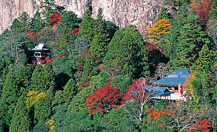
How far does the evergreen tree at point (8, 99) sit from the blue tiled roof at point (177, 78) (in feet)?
54.7

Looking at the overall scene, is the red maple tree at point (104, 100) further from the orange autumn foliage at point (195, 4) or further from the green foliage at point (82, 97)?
the orange autumn foliage at point (195, 4)

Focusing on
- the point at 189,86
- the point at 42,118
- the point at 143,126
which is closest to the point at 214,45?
the point at 189,86

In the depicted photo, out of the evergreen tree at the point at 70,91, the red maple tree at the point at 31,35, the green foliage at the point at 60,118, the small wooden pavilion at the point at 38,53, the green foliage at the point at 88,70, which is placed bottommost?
the green foliage at the point at 60,118

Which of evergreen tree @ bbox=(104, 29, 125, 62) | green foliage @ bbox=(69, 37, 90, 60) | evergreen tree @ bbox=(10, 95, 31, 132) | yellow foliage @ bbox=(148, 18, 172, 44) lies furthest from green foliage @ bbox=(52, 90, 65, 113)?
yellow foliage @ bbox=(148, 18, 172, 44)

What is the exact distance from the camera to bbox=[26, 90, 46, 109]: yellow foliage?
1555 inches

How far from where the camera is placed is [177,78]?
36.3 metres

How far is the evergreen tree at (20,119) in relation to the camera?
3676 centimetres

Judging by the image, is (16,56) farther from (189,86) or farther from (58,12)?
(189,86)

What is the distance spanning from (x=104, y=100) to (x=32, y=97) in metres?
10.3

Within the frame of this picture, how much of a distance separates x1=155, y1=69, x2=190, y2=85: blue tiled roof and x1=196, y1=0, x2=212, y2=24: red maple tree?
1220 centimetres

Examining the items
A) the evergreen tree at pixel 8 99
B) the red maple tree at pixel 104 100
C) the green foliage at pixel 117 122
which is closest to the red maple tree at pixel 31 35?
the evergreen tree at pixel 8 99

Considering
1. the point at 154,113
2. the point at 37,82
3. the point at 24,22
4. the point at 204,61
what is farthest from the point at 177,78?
the point at 24,22

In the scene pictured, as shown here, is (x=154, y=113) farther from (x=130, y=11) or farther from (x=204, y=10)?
(x=130, y=11)

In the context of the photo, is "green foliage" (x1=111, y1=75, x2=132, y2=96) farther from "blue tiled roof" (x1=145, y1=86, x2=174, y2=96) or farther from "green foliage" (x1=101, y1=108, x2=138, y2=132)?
"green foliage" (x1=101, y1=108, x2=138, y2=132)
